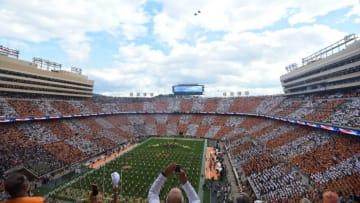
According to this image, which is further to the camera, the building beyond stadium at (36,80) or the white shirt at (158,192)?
the building beyond stadium at (36,80)

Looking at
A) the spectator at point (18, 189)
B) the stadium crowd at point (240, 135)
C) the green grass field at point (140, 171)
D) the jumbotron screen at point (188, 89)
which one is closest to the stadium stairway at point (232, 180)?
the stadium crowd at point (240, 135)

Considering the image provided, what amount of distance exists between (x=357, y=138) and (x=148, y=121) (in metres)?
→ 54.4

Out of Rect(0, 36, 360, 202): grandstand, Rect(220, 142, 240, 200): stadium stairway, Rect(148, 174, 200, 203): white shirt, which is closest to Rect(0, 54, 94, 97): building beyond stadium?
Rect(0, 36, 360, 202): grandstand

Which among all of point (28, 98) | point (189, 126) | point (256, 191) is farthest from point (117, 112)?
point (256, 191)

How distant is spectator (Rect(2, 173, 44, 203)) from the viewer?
2.85 metres

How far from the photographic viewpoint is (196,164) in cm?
3509

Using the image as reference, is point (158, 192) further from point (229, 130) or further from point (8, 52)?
point (229, 130)

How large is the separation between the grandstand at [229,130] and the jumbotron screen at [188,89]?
410 inches

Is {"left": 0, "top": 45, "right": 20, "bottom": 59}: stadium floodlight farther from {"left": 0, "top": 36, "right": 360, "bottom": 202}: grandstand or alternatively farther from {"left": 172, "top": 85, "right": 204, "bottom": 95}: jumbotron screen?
{"left": 172, "top": 85, "right": 204, "bottom": 95}: jumbotron screen

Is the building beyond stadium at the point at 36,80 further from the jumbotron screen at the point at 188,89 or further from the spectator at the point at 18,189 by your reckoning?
the spectator at the point at 18,189

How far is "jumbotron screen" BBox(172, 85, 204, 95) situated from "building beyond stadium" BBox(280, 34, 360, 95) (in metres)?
33.0

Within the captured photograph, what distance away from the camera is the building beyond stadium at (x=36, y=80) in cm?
4050

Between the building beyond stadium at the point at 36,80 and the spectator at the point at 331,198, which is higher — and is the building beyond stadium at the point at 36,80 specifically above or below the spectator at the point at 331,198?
above

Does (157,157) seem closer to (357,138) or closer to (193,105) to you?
(357,138)
